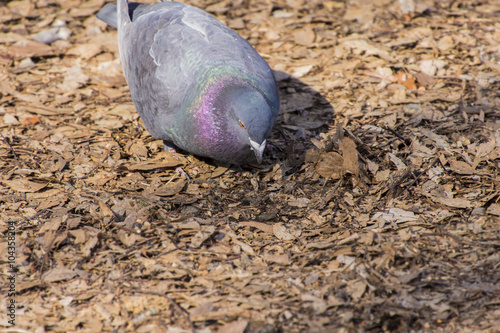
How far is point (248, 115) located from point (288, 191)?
113cm

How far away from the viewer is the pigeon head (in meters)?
4.75

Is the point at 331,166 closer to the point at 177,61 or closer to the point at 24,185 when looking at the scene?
the point at 177,61

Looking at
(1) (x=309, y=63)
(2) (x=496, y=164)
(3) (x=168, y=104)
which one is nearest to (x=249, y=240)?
(3) (x=168, y=104)

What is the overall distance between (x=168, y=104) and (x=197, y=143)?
62 cm

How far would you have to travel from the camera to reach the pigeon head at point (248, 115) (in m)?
4.75

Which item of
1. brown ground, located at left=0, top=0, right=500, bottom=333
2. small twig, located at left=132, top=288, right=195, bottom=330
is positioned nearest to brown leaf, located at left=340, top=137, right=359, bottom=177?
brown ground, located at left=0, top=0, right=500, bottom=333

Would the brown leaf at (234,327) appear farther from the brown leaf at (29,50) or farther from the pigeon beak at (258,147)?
the brown leaf at (29,50)

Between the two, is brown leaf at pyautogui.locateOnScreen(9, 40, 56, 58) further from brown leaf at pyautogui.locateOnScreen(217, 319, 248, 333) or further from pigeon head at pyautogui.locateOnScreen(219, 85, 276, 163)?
brown leaf at pyautogui.locateOnScreen(217, 319, 248, 333)

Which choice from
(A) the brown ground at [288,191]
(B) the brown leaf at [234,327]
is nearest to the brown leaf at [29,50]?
(A) the brown ground at [288,191]

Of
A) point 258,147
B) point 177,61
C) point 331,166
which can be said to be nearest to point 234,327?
point 258,147

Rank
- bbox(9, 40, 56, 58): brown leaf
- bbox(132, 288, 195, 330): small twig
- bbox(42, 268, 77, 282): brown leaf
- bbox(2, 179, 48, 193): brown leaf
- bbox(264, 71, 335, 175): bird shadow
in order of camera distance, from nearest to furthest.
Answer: bbox(132, 288, 195, 330): small twig, bbox(42, 268, 77, 282): brown leaf, bbox(2, 179, 48, 193): brown leaf, bbox(264, 71, 335, 175): bird shadow, bbox(9, 40, 56, 58): brown leaf

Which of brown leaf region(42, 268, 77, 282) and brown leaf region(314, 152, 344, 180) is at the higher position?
brown leaf region(314, 152, 344, 180)

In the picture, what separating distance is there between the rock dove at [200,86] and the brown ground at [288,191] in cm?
62

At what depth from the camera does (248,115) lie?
4750 millimetres
